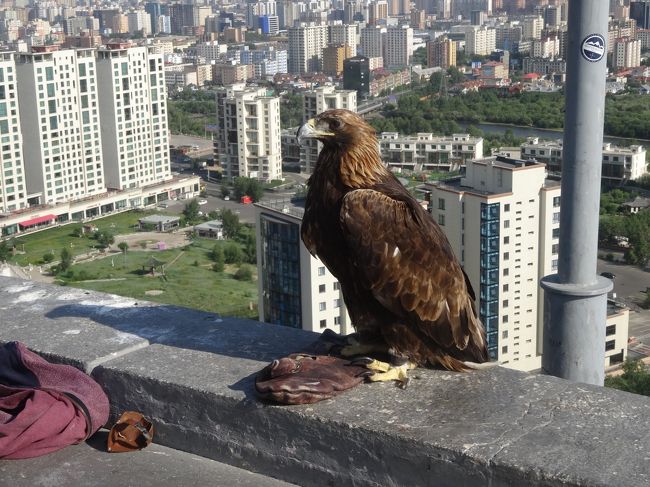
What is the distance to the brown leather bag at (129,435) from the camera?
1.22 metres

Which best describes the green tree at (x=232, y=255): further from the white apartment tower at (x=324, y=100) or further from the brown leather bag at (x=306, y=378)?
the brown leather bag at (x=306, y=378)

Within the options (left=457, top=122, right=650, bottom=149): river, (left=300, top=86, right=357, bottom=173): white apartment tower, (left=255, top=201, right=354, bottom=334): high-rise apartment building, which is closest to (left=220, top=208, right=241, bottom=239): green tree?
(left=300, top=86, right=357, bottom=173): white apartment tower

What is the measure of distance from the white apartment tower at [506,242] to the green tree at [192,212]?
807 cm

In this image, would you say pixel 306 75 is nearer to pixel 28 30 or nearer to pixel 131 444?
pixel 28 30

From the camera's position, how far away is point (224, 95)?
66.9 ft

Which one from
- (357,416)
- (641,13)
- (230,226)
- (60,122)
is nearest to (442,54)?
(641,13)

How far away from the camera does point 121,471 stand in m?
1.16

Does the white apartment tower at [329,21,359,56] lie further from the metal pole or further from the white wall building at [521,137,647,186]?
the metal pole

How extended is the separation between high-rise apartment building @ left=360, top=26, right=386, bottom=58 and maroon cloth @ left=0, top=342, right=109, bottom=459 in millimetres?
39938

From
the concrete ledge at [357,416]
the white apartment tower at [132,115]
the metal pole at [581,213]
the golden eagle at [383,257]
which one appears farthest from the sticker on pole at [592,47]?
the white apartment tower at [132,115]

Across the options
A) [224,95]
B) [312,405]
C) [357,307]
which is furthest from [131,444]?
[224,95]

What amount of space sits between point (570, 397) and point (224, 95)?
64.5 feet

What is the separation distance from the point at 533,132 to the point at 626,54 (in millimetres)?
11352

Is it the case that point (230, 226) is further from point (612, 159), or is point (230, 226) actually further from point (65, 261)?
point (612, 159)
